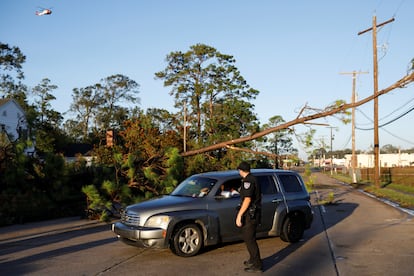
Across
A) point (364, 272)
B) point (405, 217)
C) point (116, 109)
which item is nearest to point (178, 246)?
point (364, 272)

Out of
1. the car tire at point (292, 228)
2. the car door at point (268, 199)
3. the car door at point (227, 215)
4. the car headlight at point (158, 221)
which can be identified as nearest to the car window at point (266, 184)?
the car door at point (268, 199)

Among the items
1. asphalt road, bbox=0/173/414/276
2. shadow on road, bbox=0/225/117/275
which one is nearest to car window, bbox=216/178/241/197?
asphalt road, bbox=0/173/414/276

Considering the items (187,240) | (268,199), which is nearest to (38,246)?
(187,240)

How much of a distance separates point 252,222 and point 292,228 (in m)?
2.89

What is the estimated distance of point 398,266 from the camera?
7.33 meters

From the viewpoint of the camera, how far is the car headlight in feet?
25.8

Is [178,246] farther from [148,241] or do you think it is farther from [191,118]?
[191,118]

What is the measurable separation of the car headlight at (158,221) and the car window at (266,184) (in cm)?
249

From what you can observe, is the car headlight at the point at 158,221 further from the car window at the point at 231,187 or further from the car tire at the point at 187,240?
the car window at the point at 231,187

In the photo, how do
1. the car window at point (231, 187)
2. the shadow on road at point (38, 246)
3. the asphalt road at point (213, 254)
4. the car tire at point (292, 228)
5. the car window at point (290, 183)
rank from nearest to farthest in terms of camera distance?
the asphalt road at point (213, 254)
the shadow on road at point (38, 246)
the car window at point (231, 187)
the car tire at point (292, 228)
the car window at point (290, 183)

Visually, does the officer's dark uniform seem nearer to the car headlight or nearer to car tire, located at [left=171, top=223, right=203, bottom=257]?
car tire, located at [left=171, top=223, right=203, bottom=257]

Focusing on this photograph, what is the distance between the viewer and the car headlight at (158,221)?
25.8ft

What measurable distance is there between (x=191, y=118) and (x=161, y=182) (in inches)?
1114

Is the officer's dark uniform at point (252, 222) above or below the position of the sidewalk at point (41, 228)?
above
